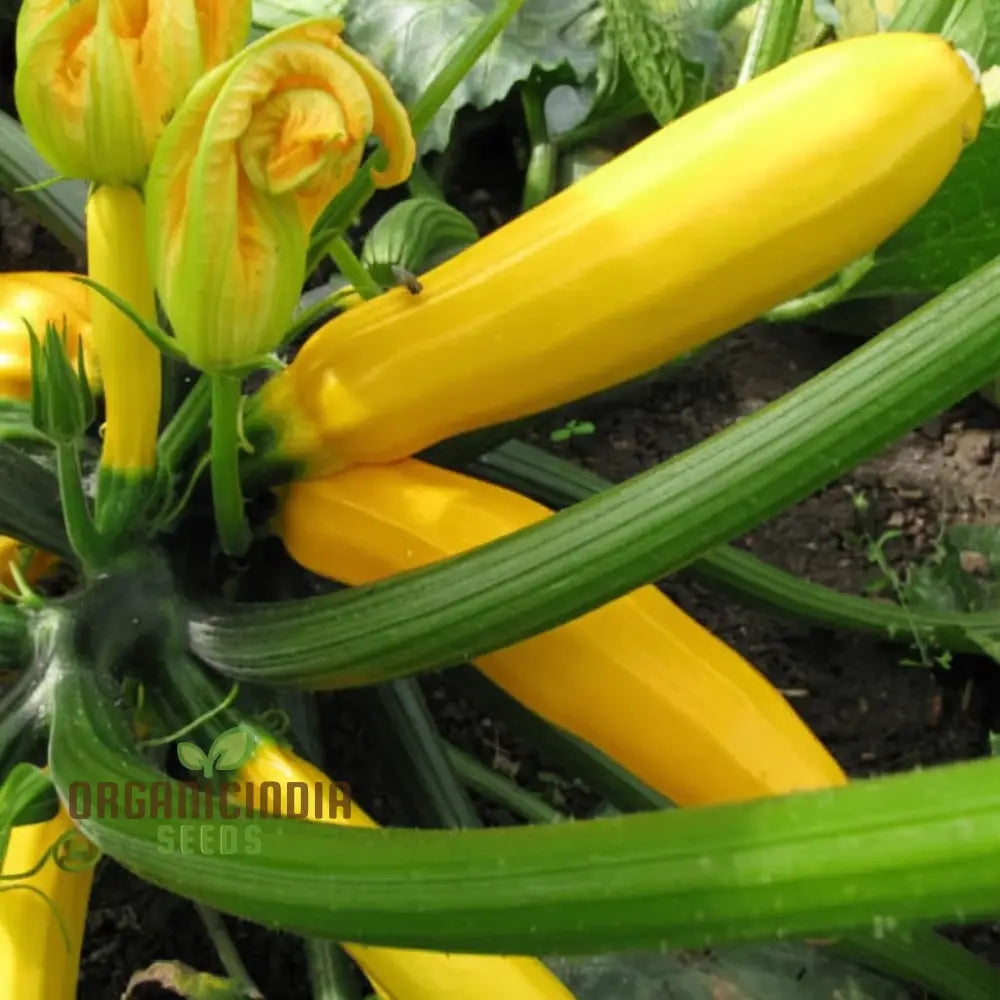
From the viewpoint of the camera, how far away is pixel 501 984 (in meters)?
0.77

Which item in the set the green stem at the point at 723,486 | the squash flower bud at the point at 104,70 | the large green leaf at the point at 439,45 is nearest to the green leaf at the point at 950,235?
the large green leaf at the point at 439,45

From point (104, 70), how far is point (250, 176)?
3.7 inches

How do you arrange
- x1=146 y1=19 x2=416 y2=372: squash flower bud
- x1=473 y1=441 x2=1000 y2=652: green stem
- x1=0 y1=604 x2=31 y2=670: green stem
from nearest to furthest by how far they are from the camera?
1. x1=146 y1=19 x2=416 y2=372: squash flower bud
2. x1=0 y1=604 x2=31 y2=670: green stem
3. x1=473 y1=441 x2=1000 y2=652: green stem

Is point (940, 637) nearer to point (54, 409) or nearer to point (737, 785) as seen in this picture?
point (737, 785)

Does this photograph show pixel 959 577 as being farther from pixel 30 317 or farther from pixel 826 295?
pixel 30 317

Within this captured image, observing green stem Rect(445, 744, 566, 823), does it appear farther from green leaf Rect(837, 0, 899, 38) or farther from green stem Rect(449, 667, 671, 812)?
green leaf Rect(837, 0, 899, 38)

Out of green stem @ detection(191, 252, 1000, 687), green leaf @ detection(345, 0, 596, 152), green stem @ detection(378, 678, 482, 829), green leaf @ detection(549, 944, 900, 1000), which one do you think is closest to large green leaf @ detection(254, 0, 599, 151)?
green leaf @ detection(345, 0, 596, 152)

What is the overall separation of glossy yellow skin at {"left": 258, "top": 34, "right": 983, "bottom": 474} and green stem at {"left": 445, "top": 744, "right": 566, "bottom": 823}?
37 centimetres

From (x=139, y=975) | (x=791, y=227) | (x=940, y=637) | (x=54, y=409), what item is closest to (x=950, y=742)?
(x=940, y=637)

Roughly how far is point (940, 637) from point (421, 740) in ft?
1.65

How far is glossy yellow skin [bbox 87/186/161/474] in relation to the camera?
29.4 inches

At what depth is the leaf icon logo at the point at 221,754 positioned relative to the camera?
82 cm

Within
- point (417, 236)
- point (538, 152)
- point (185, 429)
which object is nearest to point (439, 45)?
point (538, 152)

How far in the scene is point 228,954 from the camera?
1041 mm
